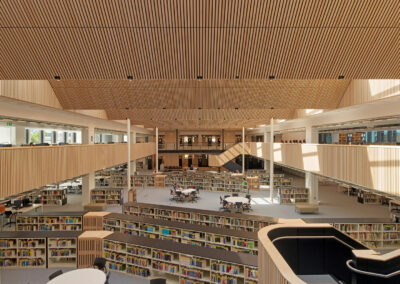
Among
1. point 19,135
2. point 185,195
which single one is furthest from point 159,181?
point 19,135

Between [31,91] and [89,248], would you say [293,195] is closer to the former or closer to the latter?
[89,248]

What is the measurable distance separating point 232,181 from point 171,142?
58.8 ft

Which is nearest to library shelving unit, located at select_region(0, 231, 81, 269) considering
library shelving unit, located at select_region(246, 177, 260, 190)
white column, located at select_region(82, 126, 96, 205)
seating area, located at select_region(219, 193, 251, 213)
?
white column, located at select_region(82, 126, 96, 205)

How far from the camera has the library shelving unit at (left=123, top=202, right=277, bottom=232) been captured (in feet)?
37.2

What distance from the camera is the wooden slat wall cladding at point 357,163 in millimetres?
6883

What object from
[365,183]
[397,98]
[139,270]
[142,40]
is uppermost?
[142,40]

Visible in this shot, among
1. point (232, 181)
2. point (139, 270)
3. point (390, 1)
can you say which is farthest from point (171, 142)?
point (390, 1)

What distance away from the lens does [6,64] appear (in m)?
7.77

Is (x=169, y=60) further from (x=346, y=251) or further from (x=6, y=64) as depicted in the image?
(x=346, y=251)

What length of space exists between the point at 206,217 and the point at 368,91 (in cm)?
845

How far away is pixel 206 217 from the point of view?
1248cm

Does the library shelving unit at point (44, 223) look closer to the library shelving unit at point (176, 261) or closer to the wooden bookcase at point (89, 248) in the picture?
the wooden bookcase at point (89, 248)

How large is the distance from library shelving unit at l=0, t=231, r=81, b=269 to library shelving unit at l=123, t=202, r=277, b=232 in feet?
14.0

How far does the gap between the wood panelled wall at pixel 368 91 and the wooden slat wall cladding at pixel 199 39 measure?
0.88m
